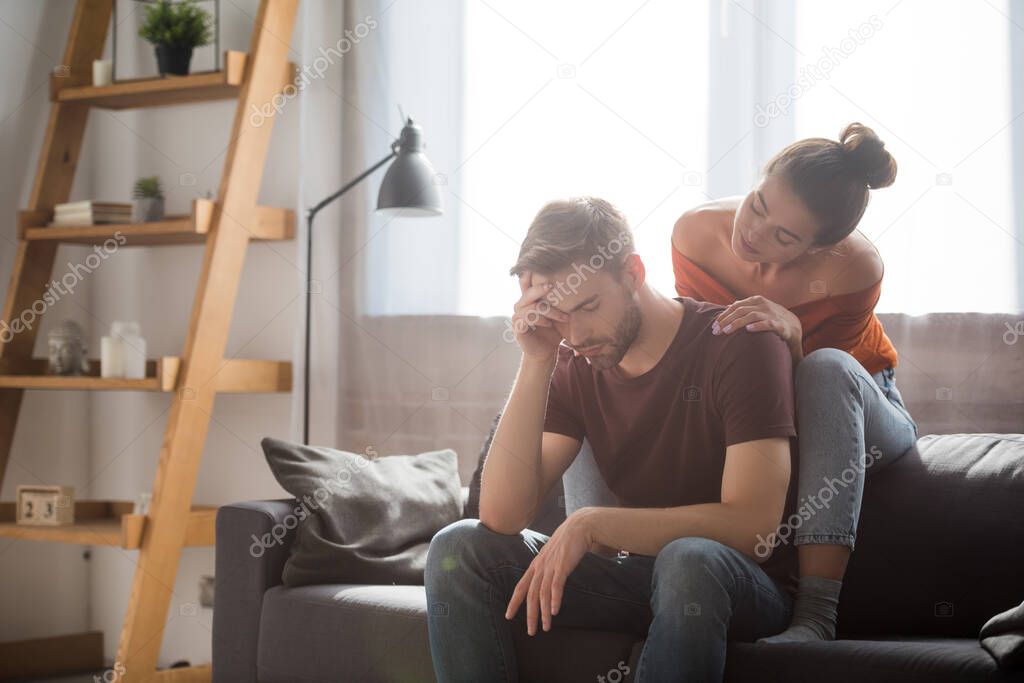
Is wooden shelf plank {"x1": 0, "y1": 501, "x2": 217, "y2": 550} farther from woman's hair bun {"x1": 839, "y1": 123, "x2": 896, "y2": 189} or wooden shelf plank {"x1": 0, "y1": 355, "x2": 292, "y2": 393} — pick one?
woman's hair bun {"x1": 839, "y1": 123, "x2": 896, "y2": 189}

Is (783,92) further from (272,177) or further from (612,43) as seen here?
(272,177)

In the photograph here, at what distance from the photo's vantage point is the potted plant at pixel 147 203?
3.17 m

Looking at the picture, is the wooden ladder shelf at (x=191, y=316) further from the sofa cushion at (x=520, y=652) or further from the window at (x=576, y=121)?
the sofa cushion at (x=520, y=652)

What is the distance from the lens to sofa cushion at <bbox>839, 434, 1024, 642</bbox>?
180cm

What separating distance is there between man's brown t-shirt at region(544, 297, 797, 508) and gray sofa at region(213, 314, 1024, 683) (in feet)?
0.37

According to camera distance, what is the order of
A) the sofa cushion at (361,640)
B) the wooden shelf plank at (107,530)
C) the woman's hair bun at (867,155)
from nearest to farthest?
the sofa cushion at (361,640) → the woman's hair bun at (867,155) → the wooden shelf plank at (107,530)

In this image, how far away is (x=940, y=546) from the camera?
185 centimetres

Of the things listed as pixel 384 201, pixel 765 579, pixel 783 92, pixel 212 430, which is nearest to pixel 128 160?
pixel 212 430

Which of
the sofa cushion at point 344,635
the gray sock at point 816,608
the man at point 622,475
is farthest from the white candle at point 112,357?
the gray sock at point 816,608

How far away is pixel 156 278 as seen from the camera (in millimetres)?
3471
